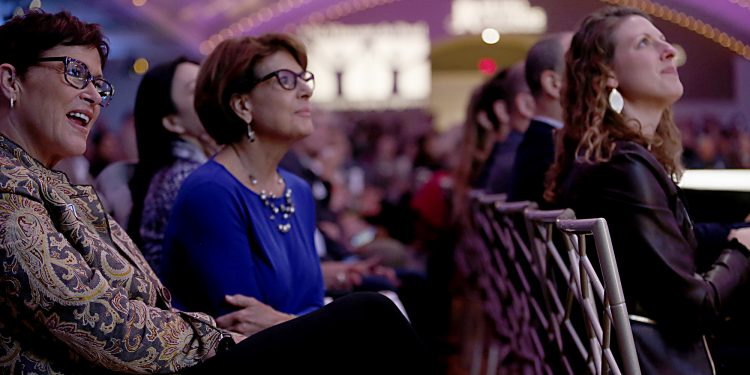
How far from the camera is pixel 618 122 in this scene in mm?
2168

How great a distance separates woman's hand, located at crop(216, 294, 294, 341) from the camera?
6.89 feet

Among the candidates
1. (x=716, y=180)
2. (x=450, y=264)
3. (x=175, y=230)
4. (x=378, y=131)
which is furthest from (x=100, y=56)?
(x=378, y=131)

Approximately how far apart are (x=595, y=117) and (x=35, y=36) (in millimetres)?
1205

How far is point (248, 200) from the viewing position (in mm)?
2312

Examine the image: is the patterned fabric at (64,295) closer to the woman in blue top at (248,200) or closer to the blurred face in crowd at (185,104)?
the woman in blue top at (248,200)

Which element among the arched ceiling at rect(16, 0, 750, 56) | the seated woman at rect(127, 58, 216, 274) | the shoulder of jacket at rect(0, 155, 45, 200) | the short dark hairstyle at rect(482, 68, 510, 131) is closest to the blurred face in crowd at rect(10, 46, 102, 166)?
the shoulder of jacket at rect(0, 155, 45, 200)

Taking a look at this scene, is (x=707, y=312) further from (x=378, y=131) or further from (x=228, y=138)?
(x=378, y=131)

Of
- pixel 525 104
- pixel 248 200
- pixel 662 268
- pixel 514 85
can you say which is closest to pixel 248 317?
pixel 248 200

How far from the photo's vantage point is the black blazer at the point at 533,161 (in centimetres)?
295

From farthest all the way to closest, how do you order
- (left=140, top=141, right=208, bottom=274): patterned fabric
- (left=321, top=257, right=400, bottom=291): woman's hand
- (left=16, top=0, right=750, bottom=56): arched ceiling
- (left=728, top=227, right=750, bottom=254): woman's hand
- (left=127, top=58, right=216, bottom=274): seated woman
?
1. (left=16, top=0, right=750, bottom=56): arched ceiling
2. (left=321, top=257, right=400, bottom=291): woman's hand
3. (left=127, top=58, right=216, bottom=274): seated woman
4. (left=140, top=141, right=208, bottom=274): patterned fabric
5. (left=728, top=227, right=750, bottom=254): woman's hand

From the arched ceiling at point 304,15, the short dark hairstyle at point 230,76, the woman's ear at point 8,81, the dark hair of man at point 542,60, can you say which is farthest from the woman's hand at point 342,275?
the arched ceiling at point 304,15

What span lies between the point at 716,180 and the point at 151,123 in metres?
1.70

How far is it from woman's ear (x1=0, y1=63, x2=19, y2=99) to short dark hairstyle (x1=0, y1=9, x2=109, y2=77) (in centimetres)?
1

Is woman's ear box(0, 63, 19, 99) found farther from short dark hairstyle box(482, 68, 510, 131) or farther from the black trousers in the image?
short dark hairstyle box(482, 68, 510, 131)
